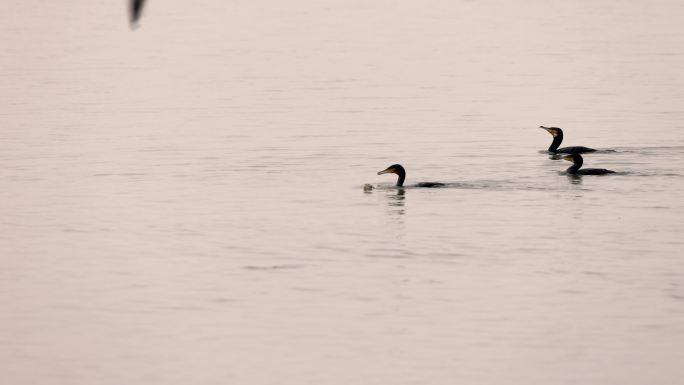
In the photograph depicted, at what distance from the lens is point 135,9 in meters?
6.01

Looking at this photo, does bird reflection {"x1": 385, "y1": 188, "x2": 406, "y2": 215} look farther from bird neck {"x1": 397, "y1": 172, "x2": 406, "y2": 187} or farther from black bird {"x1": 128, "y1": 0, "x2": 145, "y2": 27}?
black bird {"x1": 128, "y1": 0, "x2": 145, "y2": 27}

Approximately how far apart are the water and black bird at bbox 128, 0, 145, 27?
27.6 feet

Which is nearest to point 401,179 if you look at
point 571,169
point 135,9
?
point 571,169

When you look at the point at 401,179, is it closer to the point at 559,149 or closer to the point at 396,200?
the point at 396,200

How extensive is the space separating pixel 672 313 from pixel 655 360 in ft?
5.61

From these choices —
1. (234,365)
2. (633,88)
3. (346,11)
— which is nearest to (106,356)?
(234,365)

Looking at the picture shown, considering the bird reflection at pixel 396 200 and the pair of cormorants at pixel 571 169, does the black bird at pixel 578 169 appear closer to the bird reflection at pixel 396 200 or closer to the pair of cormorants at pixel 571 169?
the pair of cormorants at pixel 571 169

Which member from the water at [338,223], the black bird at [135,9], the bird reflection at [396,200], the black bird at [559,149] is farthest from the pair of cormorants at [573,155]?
the black bird at [135,9]

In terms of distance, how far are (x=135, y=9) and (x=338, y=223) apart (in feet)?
52.5

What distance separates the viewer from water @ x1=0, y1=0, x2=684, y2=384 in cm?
1507

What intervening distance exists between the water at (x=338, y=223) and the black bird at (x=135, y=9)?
8.41 meters

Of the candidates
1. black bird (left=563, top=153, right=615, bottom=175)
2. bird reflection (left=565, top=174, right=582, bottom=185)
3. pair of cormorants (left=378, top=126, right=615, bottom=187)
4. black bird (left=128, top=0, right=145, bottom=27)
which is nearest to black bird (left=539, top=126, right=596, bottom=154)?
pair of cormorants (left=378, top=126, right=615, bottom=187)

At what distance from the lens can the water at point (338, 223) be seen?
15070mm

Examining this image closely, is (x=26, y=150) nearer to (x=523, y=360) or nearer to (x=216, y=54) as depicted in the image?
(x=523, y=360)
